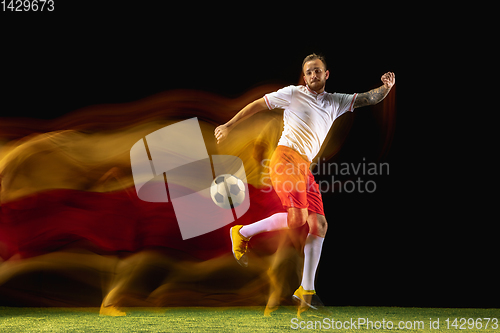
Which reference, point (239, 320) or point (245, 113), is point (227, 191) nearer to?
point (245, 113)

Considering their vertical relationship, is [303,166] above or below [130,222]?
above

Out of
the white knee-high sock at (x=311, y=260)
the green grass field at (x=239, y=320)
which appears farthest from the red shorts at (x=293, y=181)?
the green grass field at (x=239, y=320)

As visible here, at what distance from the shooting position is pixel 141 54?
12.7 feet

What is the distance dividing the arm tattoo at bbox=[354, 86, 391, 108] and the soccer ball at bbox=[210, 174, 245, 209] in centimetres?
109

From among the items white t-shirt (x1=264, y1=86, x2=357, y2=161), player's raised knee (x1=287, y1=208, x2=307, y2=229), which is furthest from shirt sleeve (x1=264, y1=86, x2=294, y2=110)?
player's raised knee (x1=287, y1=208, x2=307, y2=229)

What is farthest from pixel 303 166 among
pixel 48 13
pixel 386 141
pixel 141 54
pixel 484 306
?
pixel 48 13

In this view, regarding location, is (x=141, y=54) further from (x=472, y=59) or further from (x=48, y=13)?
(x=472, y=59)

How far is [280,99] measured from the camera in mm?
3252

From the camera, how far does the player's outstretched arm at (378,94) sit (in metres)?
3.10

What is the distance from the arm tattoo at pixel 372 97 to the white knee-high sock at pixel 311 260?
1059 mm

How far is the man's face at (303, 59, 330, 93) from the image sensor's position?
124 inches

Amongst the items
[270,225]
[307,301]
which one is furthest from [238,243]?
[307,301]

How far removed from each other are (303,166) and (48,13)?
8.98 ft

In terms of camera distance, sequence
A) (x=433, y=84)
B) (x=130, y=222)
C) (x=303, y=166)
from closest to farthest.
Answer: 1. (x=303, y=166)
2. (x=130, y=222)
3. (x=433, y=84)
